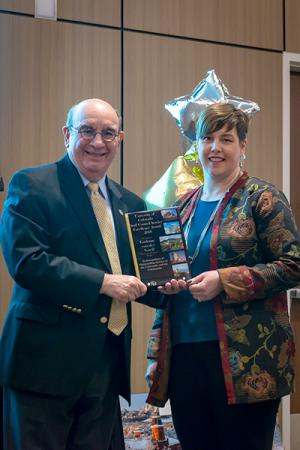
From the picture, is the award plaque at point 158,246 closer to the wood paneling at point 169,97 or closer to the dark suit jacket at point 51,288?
the dark suit jacket at point 51,288

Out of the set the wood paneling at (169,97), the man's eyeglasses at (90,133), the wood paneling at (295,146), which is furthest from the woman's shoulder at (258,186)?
the wood paneling at (295,146)

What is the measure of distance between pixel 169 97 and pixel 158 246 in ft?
5.37

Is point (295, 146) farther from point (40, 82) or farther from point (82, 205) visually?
point (82, 205)

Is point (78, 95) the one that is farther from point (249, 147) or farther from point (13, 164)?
point (249, 147)

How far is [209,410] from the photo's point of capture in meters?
1.53

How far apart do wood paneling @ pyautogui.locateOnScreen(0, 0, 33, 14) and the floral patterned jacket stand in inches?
70.6

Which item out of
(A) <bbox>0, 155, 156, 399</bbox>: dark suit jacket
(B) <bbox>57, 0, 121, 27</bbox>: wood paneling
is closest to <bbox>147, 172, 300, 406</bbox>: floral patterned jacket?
(A) <bbox>0, 155, 156, 399</bbox>: dark suit jacket

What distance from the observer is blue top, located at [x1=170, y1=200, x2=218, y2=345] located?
1.52 m

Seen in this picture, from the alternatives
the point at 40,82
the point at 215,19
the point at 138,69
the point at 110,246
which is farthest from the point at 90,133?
the point at 215,19

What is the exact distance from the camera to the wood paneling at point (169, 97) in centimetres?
293

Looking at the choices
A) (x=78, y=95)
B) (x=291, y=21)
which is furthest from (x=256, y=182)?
(x=291, y=21)

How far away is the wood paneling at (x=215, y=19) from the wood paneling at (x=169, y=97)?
7 centimetres

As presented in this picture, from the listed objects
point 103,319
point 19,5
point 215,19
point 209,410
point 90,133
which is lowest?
point 209,410

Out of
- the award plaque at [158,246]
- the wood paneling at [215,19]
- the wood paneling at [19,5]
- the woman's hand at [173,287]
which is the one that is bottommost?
the woman's hand at [173,287]
